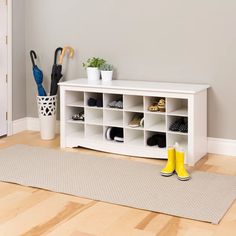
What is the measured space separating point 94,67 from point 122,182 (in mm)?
1434

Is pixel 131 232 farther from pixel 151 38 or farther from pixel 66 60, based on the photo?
pixel 66 60

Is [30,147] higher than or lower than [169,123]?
lower

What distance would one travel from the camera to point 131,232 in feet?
7.82

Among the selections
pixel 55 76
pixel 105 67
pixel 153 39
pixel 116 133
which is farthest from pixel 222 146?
pixel 55 76

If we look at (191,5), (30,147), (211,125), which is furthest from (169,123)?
(30,147)

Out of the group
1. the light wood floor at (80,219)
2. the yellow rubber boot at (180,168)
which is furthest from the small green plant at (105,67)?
the light wood floor at (80,219)

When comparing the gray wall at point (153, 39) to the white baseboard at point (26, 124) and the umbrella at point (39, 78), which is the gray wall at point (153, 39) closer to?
the umbrella at point (39, 78)

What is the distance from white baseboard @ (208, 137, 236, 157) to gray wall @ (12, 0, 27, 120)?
78.6 inches

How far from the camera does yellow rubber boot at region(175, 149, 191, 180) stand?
10.5 ft

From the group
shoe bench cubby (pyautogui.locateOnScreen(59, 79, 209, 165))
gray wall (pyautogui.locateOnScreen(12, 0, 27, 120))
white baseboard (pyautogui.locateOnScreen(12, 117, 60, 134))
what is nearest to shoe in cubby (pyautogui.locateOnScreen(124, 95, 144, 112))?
shoe bench cubby (pyautogui.locateOnScreen(59, 79, 209, 165))

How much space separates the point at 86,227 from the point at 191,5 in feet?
7.26

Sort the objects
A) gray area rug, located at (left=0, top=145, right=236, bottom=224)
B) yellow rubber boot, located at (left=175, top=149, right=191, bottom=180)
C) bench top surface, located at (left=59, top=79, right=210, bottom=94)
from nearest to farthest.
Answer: gray area rug, located at (left=0, top=145, right=236, bottom=224) → yellow rubber boot, located at (left=175, top=149, right=191, bottom=180) → bench top surface, located at (left=59, top=79, right=210, bottom=94)

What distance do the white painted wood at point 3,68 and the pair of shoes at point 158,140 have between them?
160cm

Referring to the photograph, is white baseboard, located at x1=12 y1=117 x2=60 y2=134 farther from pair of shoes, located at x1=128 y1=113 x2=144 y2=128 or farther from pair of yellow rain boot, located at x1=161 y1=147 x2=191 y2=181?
pair of yellow rain boot, located at x1=161 y1=147 x2=191 y2=181
